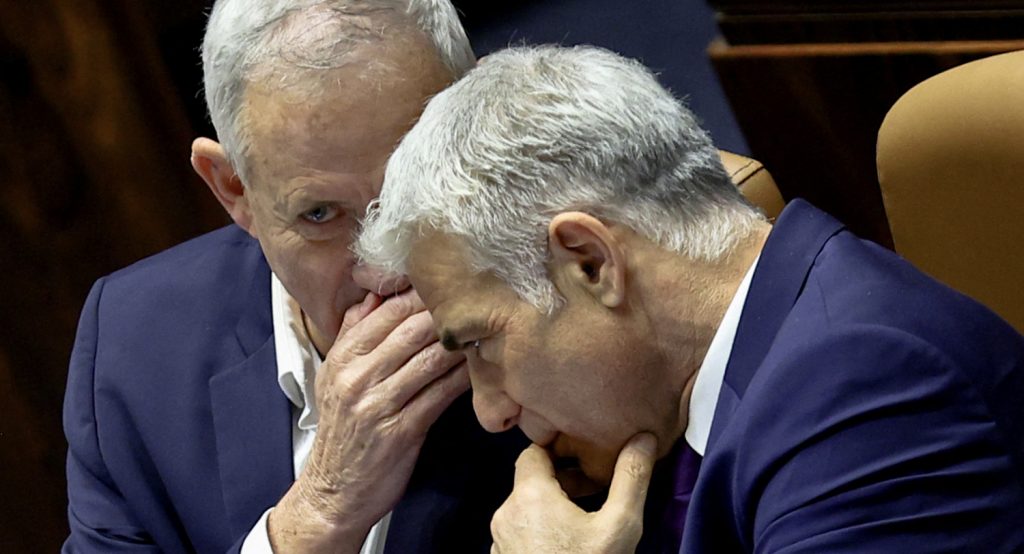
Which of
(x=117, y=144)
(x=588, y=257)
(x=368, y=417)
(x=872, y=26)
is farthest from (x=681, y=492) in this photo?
(x=117, y=144)

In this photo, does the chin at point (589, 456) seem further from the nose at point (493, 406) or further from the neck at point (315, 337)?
the neck at point (315, 337)

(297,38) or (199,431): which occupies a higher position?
(297,38)

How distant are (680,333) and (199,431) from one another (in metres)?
0.84

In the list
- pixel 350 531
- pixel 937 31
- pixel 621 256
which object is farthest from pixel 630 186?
pixel 937 31

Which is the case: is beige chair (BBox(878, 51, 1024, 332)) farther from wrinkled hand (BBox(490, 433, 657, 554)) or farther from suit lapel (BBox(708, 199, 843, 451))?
wrinkled hand (BBox(490, 433, 657, 554))

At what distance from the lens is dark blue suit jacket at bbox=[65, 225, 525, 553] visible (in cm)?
194

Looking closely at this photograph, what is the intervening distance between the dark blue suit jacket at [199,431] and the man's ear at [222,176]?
170 mm

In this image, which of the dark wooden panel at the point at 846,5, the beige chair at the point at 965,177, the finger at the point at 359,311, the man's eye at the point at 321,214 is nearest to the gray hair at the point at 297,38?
the man's eye at the point at 321,214

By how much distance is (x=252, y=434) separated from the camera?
2.05 metres

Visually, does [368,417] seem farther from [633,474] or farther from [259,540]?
[633,474]

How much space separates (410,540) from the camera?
76.0 inches

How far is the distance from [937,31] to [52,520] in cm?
208

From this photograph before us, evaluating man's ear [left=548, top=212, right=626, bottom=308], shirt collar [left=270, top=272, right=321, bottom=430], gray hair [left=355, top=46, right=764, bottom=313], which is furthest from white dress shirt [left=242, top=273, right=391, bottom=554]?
man's ear [left=548, top=212, right=626, bottom=308]

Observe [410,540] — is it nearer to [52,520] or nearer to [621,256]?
[621,256]
